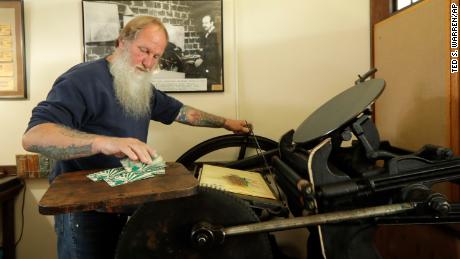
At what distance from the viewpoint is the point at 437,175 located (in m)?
0.98

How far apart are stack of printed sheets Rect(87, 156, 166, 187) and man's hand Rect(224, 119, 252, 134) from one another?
0.86 m

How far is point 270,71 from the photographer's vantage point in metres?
2.21

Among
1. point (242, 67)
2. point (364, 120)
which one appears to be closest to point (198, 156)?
point (242, 67)

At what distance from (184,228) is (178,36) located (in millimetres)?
1409

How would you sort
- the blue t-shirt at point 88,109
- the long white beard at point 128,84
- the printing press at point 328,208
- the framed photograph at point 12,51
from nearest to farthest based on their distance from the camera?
the printing press at point 328,208, the blue t-shirt at point 88,109, the long white beard at point 128,84, the framed photograph at point 12,51

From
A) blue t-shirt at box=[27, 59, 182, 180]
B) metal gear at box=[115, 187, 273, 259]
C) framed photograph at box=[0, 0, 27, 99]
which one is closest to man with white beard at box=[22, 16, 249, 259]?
blue t-shirt at box=[27, 59, 182, 180]

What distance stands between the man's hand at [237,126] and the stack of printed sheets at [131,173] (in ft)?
2.83

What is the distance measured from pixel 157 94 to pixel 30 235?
1326 mm

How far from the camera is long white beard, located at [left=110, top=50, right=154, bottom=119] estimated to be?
1.50 metres

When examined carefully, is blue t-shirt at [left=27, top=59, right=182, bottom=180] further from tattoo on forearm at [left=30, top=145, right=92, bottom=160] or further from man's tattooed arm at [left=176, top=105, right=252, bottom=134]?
man's tattooed arm at [left=176, top=105, right=252, bottom=134]

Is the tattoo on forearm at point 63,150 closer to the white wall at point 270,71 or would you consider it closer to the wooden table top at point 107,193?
the wooden table top at point 107,193

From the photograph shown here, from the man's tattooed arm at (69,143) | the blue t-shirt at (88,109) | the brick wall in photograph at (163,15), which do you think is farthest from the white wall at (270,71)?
the man's tattooed arm at (69,143)

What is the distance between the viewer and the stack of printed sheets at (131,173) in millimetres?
1028

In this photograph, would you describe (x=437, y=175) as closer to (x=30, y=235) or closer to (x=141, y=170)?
(x=141, y=170)
